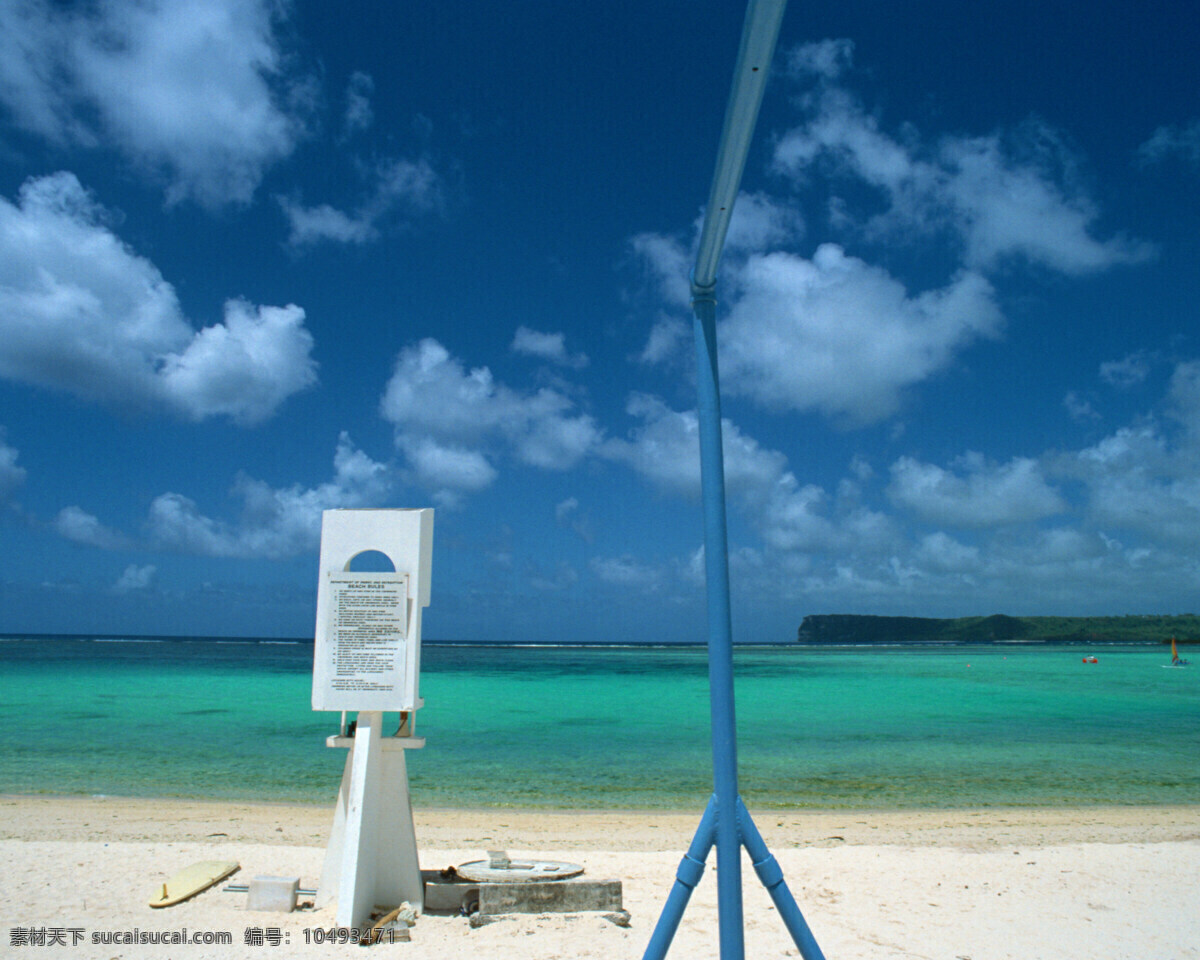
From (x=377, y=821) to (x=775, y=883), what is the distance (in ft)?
11.7

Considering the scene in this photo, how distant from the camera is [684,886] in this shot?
3326mm

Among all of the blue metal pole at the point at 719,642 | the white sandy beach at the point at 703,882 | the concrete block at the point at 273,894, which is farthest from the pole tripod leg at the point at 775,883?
the concrete block at the point at 273,894

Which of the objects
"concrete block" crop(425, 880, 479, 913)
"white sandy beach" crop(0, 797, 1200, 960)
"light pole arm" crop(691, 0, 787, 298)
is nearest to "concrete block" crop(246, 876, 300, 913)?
"white sandy beach" crop(0, 797, 1200, 960)

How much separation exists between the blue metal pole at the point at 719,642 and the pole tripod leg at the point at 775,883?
0.05 m

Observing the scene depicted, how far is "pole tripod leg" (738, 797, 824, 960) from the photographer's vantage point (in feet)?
10.7

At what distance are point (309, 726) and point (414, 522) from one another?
59.4ft

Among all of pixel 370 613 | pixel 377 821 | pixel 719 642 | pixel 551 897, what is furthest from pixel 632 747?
pixel 719 642

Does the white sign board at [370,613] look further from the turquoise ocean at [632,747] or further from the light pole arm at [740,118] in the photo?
the turquoise ocean at [632,747]

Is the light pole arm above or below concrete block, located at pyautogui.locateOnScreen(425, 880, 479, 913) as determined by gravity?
above

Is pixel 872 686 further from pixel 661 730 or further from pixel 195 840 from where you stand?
pixel 195 840

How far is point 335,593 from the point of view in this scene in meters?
5.96

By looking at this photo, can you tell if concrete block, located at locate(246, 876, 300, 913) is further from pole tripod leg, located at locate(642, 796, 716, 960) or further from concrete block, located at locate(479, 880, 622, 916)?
pole tripod leg, located at locate(642, 796, 716, 960)

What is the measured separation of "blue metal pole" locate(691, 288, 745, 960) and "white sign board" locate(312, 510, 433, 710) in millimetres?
3106

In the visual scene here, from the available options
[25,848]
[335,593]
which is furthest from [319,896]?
[25,848]
